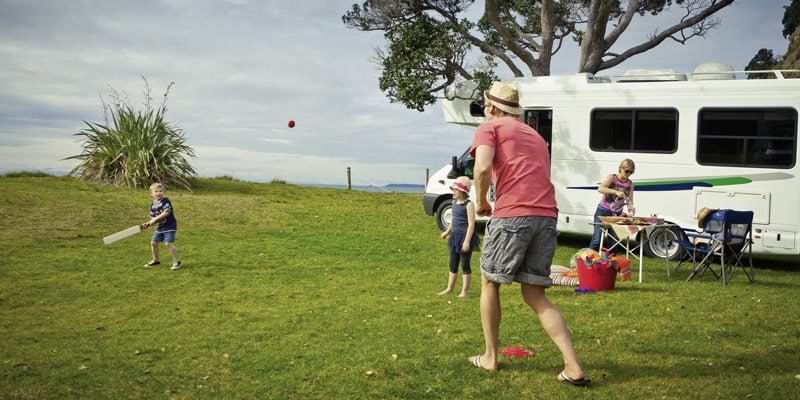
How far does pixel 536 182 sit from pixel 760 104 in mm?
7809

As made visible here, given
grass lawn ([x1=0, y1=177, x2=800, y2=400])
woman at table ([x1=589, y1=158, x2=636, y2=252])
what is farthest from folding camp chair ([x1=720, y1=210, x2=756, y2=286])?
woman at table ([x1=589, y1=158, x2=636, y2=252])

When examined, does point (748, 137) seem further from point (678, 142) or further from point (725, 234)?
point (725, 234)

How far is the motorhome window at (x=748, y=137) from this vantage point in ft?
34.8

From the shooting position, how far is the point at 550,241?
467 cm

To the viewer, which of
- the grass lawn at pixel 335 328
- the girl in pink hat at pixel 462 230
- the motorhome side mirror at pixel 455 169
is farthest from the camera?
the motorhome side mirror at pixel 455 169

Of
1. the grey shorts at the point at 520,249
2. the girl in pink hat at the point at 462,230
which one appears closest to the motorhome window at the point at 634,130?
the girl in pink hat at the point at 462,230

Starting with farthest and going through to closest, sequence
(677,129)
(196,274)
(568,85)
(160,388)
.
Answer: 1. (568,85)
2. (677,129)
3. (196,274)
4. (160,388)

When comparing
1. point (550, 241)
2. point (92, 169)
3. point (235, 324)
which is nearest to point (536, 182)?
point (550, 241)

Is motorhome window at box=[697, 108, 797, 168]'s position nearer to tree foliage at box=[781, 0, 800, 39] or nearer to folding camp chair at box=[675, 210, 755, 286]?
folding camp chair at box=[675, 210, 755, 286]

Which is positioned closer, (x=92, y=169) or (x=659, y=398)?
(x=659, y=398)

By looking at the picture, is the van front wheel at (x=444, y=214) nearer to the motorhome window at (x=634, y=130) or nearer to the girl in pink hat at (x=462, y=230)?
the motorhome window at (x=634, y=130)

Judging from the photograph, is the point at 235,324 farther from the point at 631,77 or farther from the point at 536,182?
the point at 631,77

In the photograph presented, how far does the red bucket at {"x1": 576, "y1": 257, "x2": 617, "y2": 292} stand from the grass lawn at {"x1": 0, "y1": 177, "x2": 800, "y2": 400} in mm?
183

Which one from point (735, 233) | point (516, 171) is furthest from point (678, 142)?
point (516, 171)
